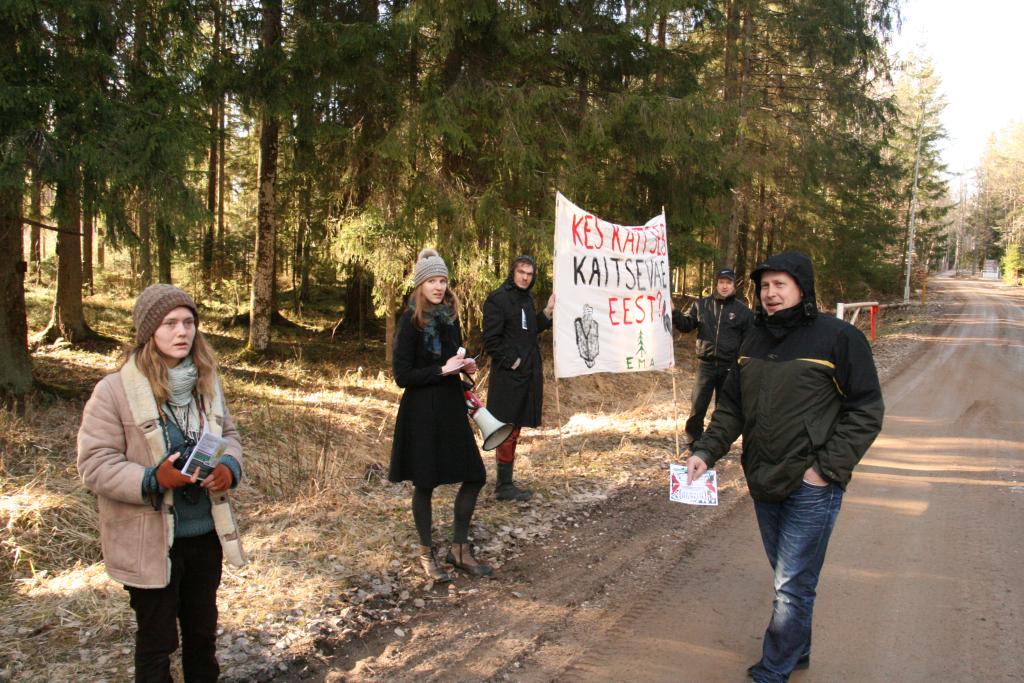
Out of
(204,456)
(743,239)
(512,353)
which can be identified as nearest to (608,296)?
(512,353)

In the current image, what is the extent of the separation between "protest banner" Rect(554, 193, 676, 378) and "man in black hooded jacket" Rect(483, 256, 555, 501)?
18.3 inches

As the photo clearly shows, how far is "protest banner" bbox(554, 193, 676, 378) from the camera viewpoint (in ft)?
21.3

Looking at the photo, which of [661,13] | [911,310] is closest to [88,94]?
[661,13]

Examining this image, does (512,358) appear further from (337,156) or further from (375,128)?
(337,156)

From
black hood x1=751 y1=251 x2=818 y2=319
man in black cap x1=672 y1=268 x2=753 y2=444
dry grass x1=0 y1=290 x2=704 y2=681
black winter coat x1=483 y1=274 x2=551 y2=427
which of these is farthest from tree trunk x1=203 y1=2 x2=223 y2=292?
black hood x1=751 y1=251 x2=818 y2=319

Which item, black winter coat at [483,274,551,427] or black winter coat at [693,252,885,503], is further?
black winter coat at [483,274,551,427]

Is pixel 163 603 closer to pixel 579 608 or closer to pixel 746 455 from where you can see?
pixel 579 608

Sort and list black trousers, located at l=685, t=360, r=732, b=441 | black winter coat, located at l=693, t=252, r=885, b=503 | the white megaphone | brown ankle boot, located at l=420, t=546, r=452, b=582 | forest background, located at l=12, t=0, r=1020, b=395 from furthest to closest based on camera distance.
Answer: black trousers, located at l=685, t=360, r=732, b=441, forest background, located at l=12, t=0, r=1020, b=395, brown ankle boot, located at l=420, t=546, r=452, b=582, the white megaphone, black winter coat, located at l=693, t=252, r=885, b=503

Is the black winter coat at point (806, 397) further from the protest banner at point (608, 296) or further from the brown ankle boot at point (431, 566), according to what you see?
the protest banner at point (608, 296)

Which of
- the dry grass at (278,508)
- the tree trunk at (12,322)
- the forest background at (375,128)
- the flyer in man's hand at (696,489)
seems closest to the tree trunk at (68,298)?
the forest background at (375,128)

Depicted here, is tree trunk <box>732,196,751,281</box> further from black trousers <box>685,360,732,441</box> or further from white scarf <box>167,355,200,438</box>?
white scarf <box>167,355,200,438</box>

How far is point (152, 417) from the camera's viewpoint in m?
2.61

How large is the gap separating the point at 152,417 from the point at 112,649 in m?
1.64

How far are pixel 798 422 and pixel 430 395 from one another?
6.84 feet
